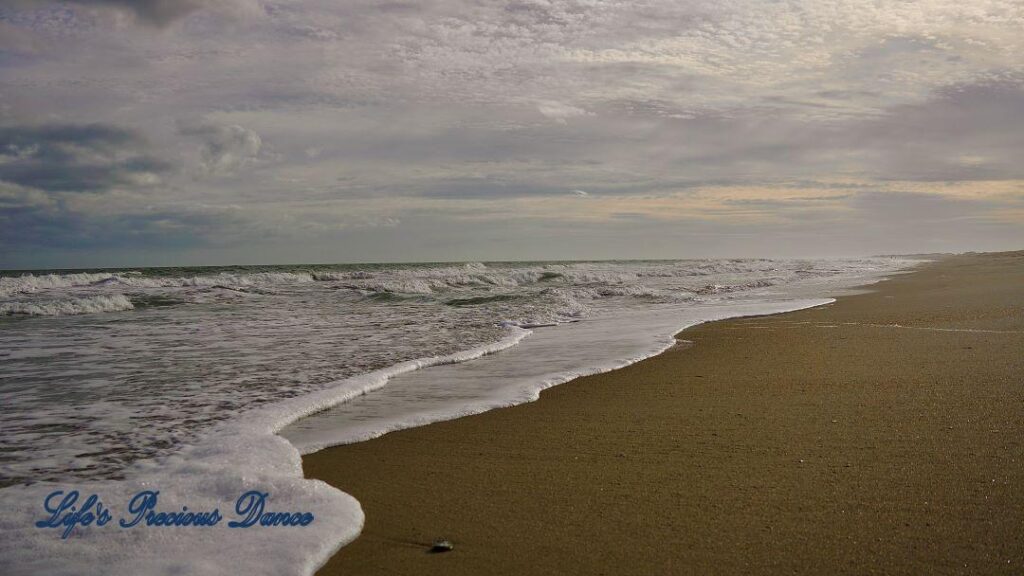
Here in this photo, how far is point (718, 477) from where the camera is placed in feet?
11.0

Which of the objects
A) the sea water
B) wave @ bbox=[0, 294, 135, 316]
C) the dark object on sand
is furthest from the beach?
wave @ bbox=[0, 294, 135, 316]

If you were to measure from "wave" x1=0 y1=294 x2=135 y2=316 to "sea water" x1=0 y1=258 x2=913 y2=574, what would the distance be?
8.23ft

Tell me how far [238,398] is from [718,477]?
4255mm

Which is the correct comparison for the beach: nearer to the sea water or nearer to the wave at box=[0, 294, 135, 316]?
the sea water

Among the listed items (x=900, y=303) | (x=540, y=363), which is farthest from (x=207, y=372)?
(x=900, y=303)

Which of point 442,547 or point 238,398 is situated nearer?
point 442,547

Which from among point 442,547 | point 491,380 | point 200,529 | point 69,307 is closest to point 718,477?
point 442,547

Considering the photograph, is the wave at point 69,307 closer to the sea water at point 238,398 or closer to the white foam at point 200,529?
the sea water at point 238,398

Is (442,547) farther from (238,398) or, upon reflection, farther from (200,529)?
(238,398)

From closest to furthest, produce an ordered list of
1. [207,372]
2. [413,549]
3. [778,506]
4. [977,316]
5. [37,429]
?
1. [413,549]
2. [778,506]
3. [37,429]
4. [207,372]
5. [977,316]

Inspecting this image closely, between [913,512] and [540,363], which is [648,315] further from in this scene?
[913,512]

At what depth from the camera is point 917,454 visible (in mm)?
3494

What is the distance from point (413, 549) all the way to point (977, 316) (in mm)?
10011

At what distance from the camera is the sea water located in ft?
9.41
